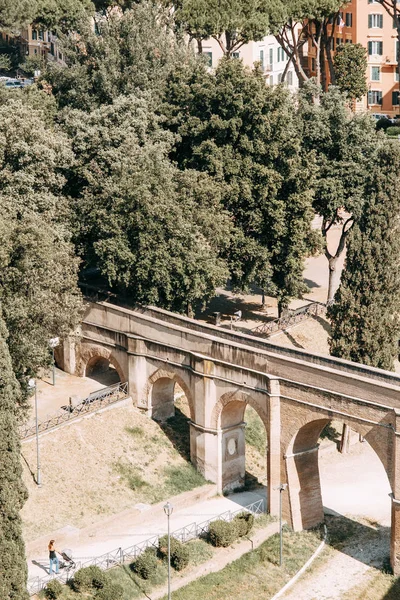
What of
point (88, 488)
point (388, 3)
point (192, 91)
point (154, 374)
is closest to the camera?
point (88, 488)

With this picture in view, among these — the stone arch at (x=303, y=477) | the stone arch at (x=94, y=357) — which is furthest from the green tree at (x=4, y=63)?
the stone arch at (x=303, y=477)

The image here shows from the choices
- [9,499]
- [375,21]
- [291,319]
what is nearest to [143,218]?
[291,319]

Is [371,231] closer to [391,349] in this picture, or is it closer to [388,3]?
[391,349]

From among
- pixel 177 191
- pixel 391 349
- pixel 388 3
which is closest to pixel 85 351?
pixel 177 191

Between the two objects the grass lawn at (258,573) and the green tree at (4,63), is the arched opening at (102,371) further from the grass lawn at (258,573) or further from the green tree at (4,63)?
the green tree at (4,63)

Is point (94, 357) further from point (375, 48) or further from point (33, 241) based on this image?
point (375, 48)
